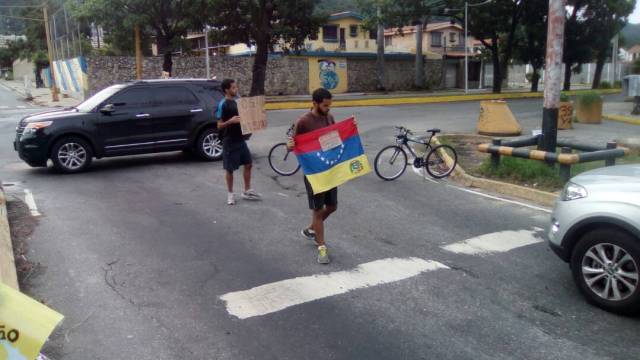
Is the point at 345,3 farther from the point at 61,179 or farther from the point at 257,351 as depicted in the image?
the point at 257,351

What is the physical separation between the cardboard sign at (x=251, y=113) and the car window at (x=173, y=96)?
2.49 metres

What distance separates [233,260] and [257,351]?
2.06 meters

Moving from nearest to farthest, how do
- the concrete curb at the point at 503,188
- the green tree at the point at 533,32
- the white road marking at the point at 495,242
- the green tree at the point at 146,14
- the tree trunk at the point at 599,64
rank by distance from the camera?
the white road marking at the point at 495,242
the concrete curb at the point at 503,188
the green tree at the point at 146,14
the green tree at the point at 533,32
the tree trunk at the point at 599,64

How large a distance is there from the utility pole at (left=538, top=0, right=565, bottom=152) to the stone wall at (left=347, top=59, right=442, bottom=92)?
33.7m

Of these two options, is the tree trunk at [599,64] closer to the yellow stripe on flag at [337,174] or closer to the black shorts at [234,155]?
the black shorts at [234,155]

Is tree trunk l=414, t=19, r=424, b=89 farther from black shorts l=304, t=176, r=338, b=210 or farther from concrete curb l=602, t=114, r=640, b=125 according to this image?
black shorts l=304, t=176, r=338, b=210

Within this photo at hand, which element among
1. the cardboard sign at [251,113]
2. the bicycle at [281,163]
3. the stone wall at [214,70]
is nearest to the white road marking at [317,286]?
the cardboard sign at [251,113]

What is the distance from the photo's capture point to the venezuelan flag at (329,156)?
6152 millimetres

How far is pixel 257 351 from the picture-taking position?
13.9ft

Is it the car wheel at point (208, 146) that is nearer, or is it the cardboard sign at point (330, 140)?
the cardboard sign at point (330, 140)

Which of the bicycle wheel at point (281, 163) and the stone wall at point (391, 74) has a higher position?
the stone wall at point (391, 74)

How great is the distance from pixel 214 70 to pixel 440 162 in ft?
90.6

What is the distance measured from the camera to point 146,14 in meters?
30.4

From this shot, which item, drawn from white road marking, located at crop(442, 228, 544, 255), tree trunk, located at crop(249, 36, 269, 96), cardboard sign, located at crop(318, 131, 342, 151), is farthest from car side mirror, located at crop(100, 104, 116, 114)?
tree trunk, located at crop(249, 36, 269, 96)
